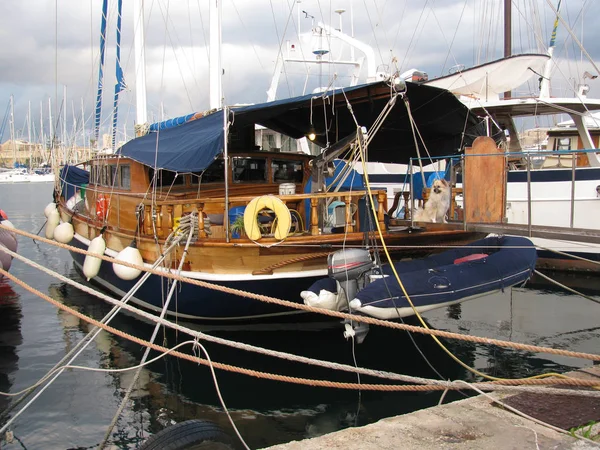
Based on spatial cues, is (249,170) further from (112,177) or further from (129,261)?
(112,177)

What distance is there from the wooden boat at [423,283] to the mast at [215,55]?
22.4 feet

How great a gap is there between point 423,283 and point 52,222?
1161 cm

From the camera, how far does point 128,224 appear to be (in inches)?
380

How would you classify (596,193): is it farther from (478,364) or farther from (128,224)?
(128,224)

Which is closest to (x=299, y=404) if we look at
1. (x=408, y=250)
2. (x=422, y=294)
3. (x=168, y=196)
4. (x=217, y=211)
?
(x=422, y=294)

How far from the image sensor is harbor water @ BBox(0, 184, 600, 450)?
612cm

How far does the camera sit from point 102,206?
10766mm

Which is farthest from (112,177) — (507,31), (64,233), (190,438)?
(507,31)

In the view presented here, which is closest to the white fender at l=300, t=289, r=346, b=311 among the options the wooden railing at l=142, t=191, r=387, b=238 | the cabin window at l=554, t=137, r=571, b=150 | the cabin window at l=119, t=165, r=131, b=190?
the wooden railing at l=142, t=191, r=387, b=238

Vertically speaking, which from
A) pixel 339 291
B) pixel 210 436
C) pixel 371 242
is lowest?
pixel 210 436

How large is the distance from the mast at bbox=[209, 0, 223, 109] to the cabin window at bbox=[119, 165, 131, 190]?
2742 millimetres

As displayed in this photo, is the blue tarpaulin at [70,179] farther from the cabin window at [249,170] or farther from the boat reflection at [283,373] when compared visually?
the cabin window at [249,170]

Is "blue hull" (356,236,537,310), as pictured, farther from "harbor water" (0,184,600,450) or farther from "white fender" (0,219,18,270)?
"white fender" (0,219,18,270)

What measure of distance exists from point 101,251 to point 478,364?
6.62 metres
